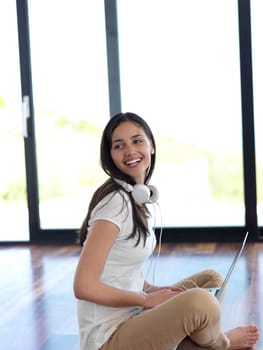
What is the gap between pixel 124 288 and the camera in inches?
80.1

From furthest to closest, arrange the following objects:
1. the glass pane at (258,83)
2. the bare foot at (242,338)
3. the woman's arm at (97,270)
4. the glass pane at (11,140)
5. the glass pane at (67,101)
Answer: the glass pane at (11,140) → the glass pane at (67,101) → the glass pane at (258,83) → the bare foot at (242,338) → the woman's arm at (97,270)

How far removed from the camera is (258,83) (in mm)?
4707

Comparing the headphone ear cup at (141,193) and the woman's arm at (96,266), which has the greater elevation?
the headphone ear cup at (141,193)

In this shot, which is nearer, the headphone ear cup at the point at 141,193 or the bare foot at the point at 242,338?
the headphone ear cup at the point at 141,193

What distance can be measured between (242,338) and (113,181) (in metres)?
0.89

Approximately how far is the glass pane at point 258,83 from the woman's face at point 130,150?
276cm

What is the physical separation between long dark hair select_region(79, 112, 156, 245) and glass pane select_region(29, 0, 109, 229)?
2.77 meters

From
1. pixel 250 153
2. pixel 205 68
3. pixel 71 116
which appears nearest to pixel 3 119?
pixel 71 116

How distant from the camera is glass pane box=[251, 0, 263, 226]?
466 cm

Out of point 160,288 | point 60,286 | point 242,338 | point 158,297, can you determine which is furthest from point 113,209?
point 60,286

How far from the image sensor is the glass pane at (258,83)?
4.66 metres

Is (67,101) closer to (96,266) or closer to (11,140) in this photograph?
(11,140)

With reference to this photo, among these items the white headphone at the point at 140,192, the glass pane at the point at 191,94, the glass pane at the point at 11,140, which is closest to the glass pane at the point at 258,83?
the glass pane at the point at 191,94

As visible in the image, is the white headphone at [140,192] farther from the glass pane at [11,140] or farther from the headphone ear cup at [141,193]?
the glass pane at [11,140]
